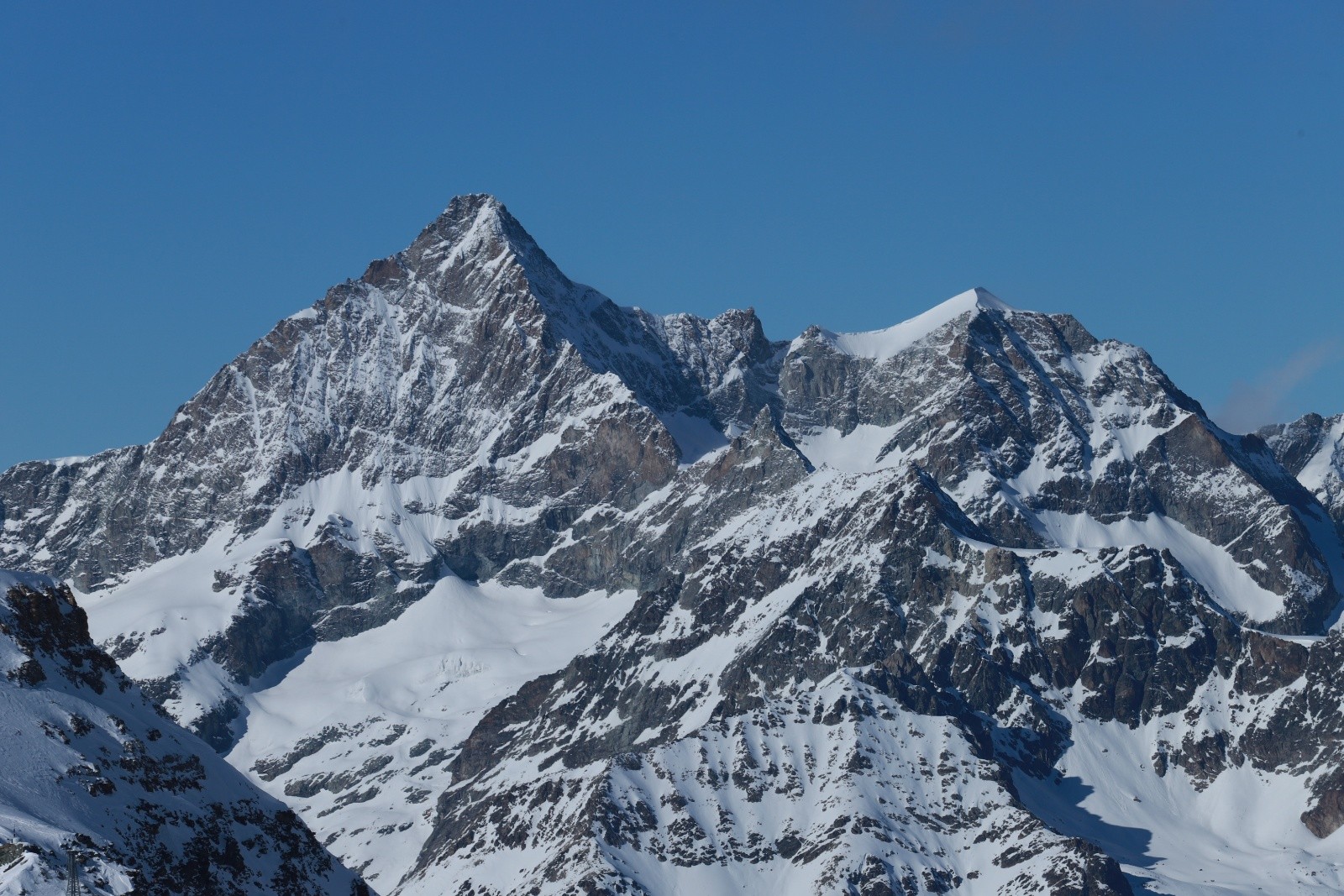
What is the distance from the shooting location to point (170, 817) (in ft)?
407

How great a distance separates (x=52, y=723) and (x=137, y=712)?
908 centimetres

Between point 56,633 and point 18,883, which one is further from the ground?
point 56,633

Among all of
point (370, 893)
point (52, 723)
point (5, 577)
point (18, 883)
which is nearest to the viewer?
point (18, 883)

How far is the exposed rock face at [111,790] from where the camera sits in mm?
115188

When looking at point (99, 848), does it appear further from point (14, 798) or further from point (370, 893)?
point (370, 893)

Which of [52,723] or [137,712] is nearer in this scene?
[52,723]

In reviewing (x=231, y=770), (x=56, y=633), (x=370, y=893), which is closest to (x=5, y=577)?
(x=56, y=633)

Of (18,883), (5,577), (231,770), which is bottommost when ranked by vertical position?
(18,883)

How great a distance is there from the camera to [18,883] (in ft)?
347

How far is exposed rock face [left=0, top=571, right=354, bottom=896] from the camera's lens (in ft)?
378

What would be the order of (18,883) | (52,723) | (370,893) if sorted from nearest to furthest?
(18,883), (52,723), (370,893)

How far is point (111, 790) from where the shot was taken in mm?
121875

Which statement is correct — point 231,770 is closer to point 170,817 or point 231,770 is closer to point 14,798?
point 170,817

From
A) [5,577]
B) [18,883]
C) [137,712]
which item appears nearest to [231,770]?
[137,712]
